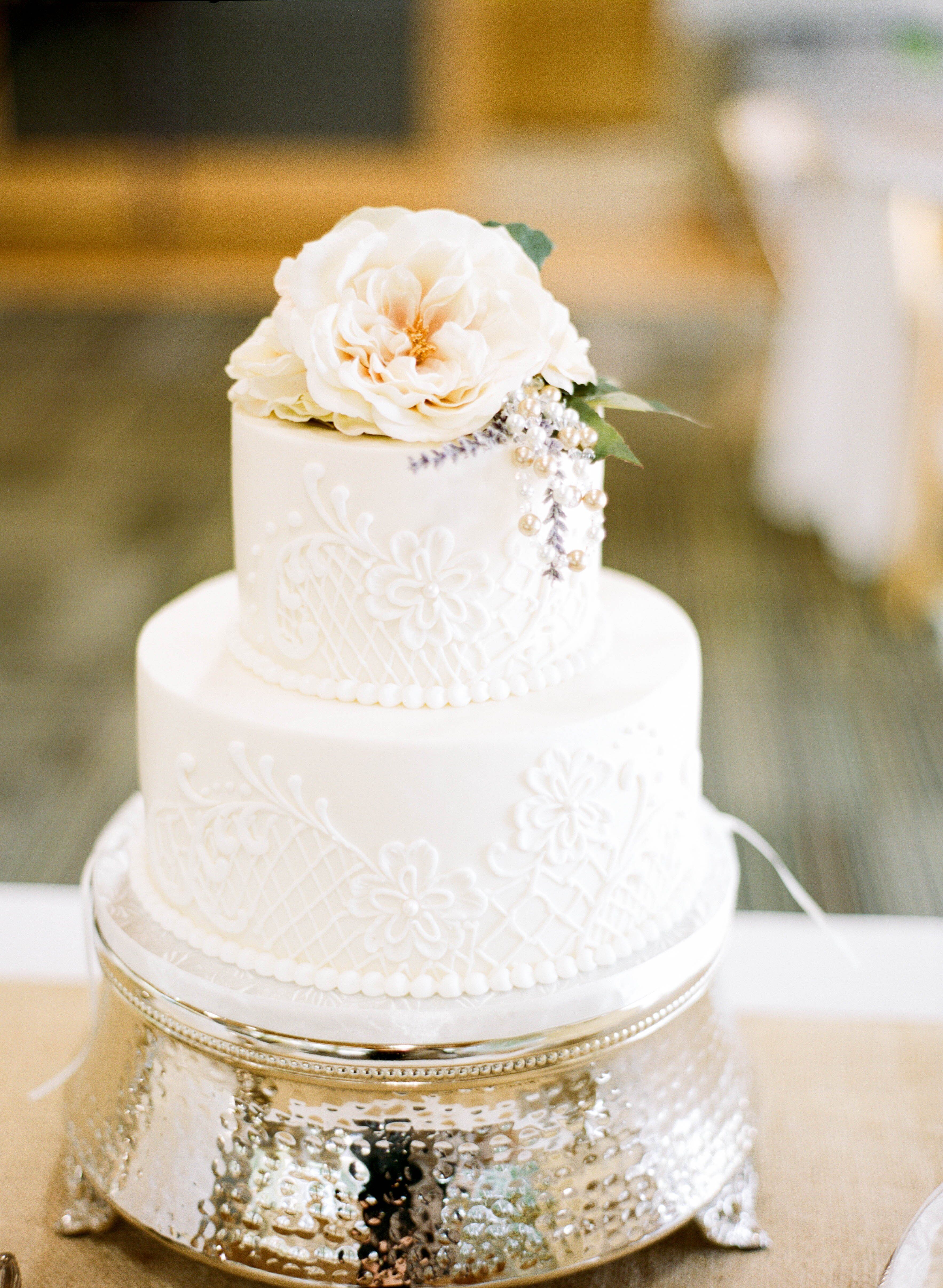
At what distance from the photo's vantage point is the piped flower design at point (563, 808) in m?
1.27

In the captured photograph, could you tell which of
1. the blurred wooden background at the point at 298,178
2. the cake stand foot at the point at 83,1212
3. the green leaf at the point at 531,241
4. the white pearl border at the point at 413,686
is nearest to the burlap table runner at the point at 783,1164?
the cake stand foot at the point at 83,1212

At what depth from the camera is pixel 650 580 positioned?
395 centimetres

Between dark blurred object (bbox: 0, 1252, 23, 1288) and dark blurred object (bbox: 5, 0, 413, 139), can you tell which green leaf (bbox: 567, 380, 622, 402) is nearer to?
dark blurred object (bbox: 0, 1252, 23, 1288)

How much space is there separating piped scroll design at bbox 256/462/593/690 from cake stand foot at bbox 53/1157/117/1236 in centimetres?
70

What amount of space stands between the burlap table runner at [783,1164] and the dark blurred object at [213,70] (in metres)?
6.52

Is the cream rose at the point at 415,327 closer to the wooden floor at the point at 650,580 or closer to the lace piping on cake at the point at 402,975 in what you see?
the lace piping on cake at the point at 402,975

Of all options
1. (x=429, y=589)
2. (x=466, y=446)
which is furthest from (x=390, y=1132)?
(x=466, y=446)

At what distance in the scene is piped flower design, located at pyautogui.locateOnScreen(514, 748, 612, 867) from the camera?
4.16ft

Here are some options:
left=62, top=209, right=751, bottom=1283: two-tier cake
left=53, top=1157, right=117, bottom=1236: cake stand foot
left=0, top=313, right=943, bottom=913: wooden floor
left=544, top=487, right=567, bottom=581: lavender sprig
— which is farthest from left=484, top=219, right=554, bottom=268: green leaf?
left=0, top=313, right=943, bottom=913: wooden floor

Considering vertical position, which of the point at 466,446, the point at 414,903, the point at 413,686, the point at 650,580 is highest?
the point at 466,446

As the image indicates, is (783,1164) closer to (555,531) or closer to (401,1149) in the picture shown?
(401,1149)

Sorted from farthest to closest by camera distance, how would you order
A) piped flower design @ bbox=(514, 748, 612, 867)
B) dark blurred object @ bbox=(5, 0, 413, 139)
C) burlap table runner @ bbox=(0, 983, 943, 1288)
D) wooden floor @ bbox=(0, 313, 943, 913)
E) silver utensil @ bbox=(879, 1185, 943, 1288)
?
dark blurred object @ bbox=(5, 0, 413, 139)
wooden floor @ bbox=(0, 313, 943, 913)
burlap table runner @ bbox=(0, 983, 943, 1288)
piped flower design @ bbox=(514, 748, 612, 867)
silver utensil @ bbox=(879, 1185, 943, 1288)

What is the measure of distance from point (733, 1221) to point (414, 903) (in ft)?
1.99

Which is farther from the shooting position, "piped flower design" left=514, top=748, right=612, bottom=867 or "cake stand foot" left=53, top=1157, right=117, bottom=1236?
"cake stand foot" left=53, top=1157, right=117, bottom=1236
